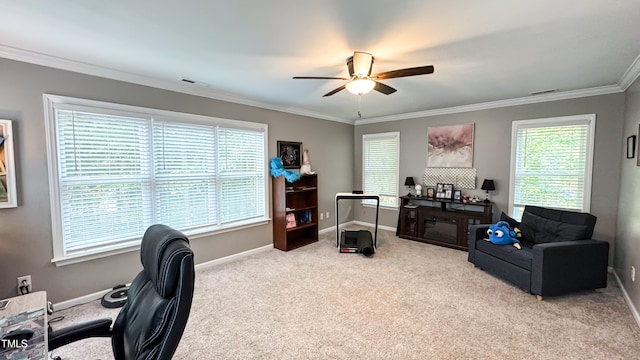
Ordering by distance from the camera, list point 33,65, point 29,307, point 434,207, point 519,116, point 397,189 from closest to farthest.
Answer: point 29,307, point 33,65, point 519,116, point 434,207, point 397,189

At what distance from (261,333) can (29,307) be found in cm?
154

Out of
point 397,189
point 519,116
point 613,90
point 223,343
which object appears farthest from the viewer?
point 397,189

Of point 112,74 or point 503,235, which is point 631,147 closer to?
point 503,235

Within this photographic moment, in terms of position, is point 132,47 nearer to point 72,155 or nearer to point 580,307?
point 72,155

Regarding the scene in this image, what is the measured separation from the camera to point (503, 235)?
3428mm

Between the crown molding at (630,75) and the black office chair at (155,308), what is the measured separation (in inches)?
167

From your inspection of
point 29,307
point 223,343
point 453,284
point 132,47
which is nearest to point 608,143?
point 453,284

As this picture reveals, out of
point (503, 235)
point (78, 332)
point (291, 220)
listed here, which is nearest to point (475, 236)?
point (503, 235)

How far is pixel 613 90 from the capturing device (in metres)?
3.48

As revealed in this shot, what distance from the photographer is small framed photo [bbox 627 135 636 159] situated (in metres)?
2.93

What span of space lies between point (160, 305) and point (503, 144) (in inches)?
201

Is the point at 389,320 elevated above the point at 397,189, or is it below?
below

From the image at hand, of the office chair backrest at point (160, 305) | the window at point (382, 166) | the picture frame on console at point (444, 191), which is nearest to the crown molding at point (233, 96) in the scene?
the window at point (382, 166)

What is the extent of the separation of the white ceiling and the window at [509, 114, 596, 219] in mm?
624
